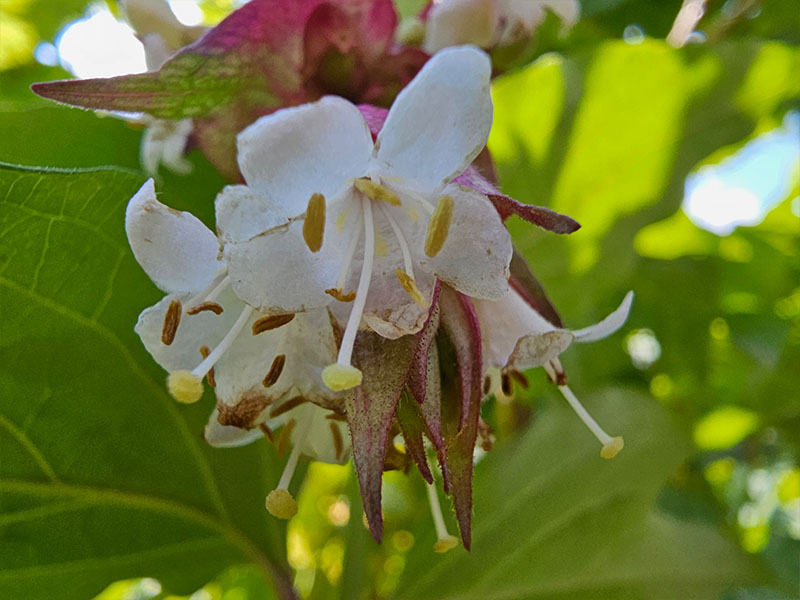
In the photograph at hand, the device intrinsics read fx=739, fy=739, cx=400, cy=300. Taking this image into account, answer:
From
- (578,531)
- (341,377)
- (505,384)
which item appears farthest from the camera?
(578,531)

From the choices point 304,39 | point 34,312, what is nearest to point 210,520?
point 34,312

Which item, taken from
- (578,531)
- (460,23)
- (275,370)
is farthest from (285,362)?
(578,531)

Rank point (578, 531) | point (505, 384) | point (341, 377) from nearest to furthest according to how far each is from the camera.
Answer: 1. point (341, 377)
2. point (505, 384)
3. point (578, 531)

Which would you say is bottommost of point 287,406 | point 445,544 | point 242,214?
point 445,544

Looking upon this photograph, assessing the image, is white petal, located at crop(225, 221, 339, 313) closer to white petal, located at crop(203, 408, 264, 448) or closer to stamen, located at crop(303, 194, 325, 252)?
stamen, located at crop(303, 194, 325, 252)

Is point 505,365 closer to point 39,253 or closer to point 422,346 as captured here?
point 422,346

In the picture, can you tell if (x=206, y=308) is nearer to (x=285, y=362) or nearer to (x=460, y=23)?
(x=285, y=362)

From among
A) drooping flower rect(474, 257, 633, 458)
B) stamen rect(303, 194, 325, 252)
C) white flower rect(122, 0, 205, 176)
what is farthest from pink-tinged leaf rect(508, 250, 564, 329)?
white flower rect(122, 0, 205, 176)
